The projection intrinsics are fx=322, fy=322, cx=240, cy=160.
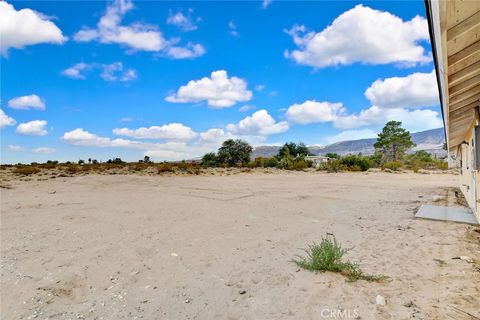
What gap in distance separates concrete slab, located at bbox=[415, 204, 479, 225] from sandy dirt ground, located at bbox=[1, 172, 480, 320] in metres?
0.37

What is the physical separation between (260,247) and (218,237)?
1.10 metres

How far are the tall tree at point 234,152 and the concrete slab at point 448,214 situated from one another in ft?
92.0

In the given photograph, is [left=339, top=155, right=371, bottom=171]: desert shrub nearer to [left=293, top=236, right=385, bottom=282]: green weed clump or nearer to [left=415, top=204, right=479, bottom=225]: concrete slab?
[left=415, top=204, right=479, bottom=225]: concrete slab

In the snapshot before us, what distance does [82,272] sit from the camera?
465 cm

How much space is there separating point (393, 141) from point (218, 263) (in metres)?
41.2

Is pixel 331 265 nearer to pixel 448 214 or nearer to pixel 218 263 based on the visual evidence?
pixel 218 263

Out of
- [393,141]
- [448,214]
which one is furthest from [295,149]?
[448,214]

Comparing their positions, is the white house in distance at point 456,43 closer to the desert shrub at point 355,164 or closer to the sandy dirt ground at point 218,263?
the sandy dirt ground at point 218,263

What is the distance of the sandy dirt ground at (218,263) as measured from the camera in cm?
356

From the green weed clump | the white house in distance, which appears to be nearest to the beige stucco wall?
the white house in distance

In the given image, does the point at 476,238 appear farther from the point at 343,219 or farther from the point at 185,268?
the point at 185,268

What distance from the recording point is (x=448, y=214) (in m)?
8.58

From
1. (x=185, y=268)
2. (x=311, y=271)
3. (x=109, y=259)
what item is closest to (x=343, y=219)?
(x=311, y=271)

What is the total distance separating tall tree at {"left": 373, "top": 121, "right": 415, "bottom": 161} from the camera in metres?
40.4
